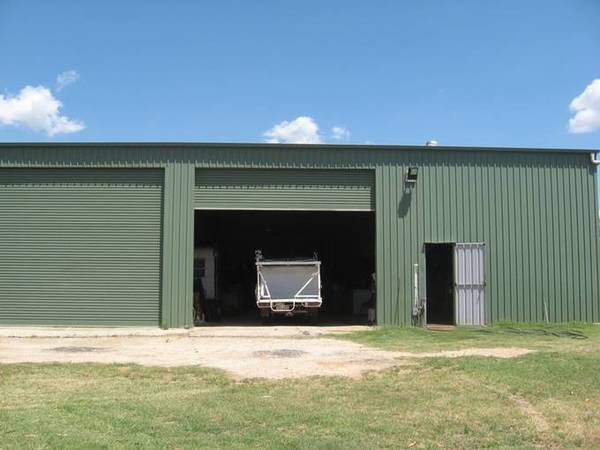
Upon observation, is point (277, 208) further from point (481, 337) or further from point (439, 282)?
point (481, 337)

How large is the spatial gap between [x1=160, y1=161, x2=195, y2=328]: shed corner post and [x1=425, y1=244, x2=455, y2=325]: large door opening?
810 centimetres

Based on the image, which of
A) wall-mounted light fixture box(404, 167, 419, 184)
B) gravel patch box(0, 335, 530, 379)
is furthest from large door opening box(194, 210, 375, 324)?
gravel patch box(0, 335, 530, 379)

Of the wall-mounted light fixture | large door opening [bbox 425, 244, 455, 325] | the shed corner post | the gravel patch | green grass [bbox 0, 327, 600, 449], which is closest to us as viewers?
green grass [bbox 0, 327, 600, 449]

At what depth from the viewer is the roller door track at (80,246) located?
61.7 ft

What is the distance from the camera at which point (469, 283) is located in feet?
62.1

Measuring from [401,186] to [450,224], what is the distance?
1.94m

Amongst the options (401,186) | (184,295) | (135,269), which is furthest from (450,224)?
(135,269)

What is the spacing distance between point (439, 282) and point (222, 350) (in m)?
10.8

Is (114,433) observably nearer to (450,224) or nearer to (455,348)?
(455,348)

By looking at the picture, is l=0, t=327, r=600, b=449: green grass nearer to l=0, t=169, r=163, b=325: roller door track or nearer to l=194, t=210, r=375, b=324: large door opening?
l=0, t=169, r=163, b=325: roller door track

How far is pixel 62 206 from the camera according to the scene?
19.1 m

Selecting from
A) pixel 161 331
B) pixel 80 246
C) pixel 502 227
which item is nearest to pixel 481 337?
pixel 502 227

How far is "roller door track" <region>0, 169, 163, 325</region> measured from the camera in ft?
61.7

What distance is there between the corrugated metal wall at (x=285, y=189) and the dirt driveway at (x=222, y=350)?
3.91 meters
